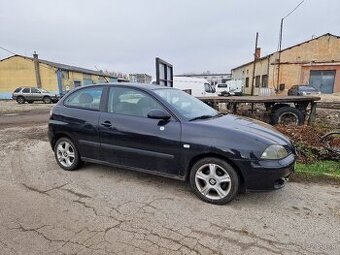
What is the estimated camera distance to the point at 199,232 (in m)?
2.95

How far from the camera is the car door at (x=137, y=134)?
381 centimetres

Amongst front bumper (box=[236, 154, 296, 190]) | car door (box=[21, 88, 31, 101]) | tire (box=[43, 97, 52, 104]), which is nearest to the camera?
front bumper (box=[236, 154, 296, 190])

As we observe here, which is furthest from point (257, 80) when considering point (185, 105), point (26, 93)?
point (185, 105)

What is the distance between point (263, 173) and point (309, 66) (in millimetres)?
24577

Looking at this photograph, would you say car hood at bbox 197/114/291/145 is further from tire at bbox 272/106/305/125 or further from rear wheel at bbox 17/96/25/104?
rear wheel at bbox 17/96/25/104

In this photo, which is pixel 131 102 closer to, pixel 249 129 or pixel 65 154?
pixel 65 154

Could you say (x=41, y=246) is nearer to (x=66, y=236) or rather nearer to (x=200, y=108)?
(x=66, y=236)

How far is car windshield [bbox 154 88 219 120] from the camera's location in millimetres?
4043

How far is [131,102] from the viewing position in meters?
4.27

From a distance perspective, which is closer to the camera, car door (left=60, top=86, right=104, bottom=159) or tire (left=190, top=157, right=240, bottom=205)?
tire (left=190, top=157, right=240, bottom=205)

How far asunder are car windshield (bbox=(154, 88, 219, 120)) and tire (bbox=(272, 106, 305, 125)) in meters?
4.42

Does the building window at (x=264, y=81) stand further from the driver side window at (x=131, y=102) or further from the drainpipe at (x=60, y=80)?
the driver side window at (x=131, y=102)

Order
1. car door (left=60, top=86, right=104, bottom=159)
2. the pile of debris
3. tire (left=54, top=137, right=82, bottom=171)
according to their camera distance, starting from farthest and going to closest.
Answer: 1. the pile of debris
2. tire (left=54, top=137, right=82, bottom=171)
3. car door (left=60, top=86, right=104, bottom=159)

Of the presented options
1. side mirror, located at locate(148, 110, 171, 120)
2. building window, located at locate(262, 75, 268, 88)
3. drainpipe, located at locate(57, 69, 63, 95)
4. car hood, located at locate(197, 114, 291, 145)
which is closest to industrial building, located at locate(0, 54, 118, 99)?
drainpipe, located at locate(57, 69, 63, 95)
